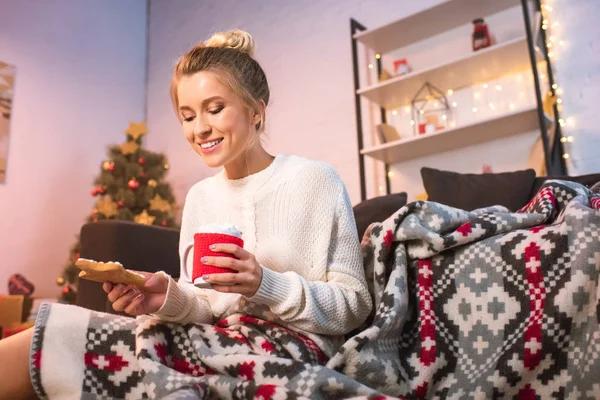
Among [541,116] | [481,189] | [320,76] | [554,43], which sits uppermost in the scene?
[320,76]

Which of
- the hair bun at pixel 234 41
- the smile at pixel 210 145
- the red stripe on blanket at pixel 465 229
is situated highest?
the hair bun at pixel 234 41

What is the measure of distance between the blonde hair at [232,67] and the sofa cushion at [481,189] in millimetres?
792

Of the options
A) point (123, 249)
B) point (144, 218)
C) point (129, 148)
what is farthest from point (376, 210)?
point (129, 148)

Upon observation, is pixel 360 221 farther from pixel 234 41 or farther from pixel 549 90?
pixel 549 90

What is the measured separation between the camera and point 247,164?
113cm

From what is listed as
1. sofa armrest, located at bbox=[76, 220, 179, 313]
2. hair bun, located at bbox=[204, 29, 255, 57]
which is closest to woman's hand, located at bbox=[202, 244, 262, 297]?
hair bun, located at bbox=[204, 29, 255, 57]

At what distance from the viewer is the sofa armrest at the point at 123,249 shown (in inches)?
71.1

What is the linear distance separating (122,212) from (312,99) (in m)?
1.35

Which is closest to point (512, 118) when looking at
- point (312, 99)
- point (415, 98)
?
point (415, 98)

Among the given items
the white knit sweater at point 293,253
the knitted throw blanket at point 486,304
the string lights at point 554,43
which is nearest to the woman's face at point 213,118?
the white knit sweater at point 293,253

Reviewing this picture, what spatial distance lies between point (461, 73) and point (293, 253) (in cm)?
194

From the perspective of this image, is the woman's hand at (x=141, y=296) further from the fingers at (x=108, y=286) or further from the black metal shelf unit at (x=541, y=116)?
the black metal shelf unit at (x=541, y=116)

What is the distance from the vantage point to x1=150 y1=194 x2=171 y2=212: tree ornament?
3.38 meters

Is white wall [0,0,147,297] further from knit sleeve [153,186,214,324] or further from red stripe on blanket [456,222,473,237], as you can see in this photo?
red stripe on blanket [456,222,473,237]
